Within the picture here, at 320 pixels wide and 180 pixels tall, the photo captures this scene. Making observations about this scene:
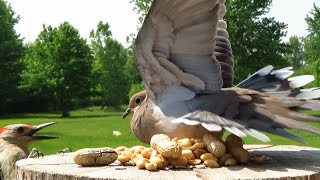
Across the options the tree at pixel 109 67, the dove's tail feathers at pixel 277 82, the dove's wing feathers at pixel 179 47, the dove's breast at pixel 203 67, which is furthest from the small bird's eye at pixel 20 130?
the tree at pixel 109 67

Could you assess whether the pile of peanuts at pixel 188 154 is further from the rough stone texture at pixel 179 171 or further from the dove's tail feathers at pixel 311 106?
the dove's tail feathers at pixel 311 106

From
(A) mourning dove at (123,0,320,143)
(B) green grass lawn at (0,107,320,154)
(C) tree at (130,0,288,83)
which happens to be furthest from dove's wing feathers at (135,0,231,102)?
(C) tree at (130,0,288,83)

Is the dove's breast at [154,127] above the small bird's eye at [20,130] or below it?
above

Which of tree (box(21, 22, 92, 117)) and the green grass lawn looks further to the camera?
tree (box(21, 22, 92, 117))

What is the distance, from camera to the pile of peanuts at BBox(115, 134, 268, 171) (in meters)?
2.72

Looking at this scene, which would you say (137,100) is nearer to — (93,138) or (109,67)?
(93,138)

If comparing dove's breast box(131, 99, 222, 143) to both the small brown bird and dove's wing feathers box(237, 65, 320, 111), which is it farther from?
the small brown bird

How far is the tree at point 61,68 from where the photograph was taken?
3466 cm

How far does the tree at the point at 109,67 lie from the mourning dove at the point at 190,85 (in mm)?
41394

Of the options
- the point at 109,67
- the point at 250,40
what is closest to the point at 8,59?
the point at 109,67

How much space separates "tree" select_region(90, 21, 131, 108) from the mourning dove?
1630 inches

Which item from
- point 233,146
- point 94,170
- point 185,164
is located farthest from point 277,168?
point 94,170

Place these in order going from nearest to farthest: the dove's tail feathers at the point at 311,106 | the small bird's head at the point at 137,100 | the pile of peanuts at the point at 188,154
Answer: the pile of peanuts at the point at 188,154 → the dove's tail feathers at the point at 311,106 → the small bird's head at the point at 137,100

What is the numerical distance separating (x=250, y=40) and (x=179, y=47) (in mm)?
25786
